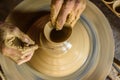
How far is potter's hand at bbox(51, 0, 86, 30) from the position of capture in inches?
59.2

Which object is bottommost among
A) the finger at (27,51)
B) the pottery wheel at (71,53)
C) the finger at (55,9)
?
the pottery wheel at (71,53)

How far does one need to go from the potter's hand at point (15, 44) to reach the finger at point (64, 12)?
7.1 inches

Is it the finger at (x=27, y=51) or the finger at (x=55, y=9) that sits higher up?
the finger at (x=55, y=9)

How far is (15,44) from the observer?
1.54 metres

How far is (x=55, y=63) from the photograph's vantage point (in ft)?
5.48

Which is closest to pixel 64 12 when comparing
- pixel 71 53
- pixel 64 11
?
pixel 64 11

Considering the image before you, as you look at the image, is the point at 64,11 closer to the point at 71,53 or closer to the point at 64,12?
the point at 64,12

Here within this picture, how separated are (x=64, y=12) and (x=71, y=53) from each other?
0.89ft

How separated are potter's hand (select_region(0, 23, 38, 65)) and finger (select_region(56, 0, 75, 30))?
0.18m

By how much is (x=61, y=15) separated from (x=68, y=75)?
0.42m

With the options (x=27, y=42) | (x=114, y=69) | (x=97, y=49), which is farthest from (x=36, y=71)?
(x=114, y=69)

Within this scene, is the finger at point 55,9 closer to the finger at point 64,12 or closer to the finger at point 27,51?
the finger at point 64,12

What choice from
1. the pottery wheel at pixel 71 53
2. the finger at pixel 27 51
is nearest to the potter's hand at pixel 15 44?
the finger at pixel 27 51

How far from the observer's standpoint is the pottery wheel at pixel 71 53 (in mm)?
1689
